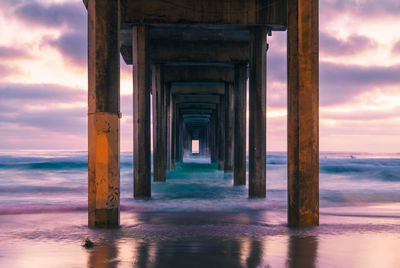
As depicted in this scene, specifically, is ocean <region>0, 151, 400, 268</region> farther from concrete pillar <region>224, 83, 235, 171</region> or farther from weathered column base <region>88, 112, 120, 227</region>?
concrete pillar <region>224, 83, 235, 171</region>

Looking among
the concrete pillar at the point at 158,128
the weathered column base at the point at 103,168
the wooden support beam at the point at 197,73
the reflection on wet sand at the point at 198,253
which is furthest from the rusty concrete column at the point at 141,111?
the wooden support beam at the point at 197,73

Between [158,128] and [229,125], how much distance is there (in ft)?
22.2

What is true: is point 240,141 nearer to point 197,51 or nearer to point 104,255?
point 197,51

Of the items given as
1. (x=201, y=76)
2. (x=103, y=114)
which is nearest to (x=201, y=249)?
(x=103, y=114)

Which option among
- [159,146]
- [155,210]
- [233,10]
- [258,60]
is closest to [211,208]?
[155,210]

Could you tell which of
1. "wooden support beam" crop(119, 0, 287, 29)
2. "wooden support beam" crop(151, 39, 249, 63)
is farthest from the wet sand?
"wooden support beam" crop(151, 39, 249, 63)

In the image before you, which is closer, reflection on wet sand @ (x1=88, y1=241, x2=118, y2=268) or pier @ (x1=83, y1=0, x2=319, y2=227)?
reflection on wet sand @ (x1=88, y1=241, x2=118, y2=268)

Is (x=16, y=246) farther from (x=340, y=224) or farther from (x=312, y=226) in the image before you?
(x=340, y=224)

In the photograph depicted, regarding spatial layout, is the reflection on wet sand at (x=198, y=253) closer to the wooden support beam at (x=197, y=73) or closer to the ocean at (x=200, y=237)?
the ocean at (x=200, y=237)

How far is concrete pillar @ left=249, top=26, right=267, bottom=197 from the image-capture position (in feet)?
46.3

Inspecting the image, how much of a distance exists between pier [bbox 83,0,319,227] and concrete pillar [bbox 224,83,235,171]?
0.07 meters

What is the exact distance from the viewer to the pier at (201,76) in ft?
26.8

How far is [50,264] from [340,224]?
20.0ft

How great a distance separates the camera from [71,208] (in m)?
11.8
